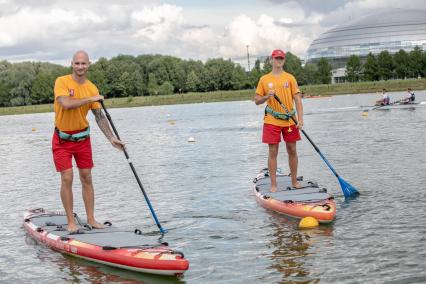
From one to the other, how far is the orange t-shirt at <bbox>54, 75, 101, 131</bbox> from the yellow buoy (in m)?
4.16

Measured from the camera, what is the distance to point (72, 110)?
913 cm

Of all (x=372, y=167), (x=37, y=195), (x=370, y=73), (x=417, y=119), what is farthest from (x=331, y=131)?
(x=370, y=73)

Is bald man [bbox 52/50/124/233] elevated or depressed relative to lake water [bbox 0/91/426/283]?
elevated

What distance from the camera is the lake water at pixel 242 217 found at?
322 inches

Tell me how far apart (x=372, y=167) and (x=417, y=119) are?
18019 mm

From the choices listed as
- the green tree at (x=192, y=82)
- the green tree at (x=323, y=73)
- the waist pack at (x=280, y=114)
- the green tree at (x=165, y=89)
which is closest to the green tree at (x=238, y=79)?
the green tree at (x=192, y=82)

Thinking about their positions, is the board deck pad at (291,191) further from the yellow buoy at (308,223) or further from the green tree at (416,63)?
the green tree at (416,63)

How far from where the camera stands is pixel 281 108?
38.4 feet

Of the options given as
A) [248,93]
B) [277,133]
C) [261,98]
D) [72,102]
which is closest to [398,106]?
[277,133]

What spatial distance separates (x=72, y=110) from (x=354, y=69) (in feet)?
426

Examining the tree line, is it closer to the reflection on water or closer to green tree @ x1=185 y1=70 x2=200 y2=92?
green tree @ x1=185 y1=70 x2=200 y2=92

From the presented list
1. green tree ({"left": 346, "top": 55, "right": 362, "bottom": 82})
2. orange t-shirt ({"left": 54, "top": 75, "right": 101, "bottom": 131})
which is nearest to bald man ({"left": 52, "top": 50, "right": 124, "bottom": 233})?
orange t-shirt ({"left": 54, "top": 75, "right": 101, "bottom": 131})

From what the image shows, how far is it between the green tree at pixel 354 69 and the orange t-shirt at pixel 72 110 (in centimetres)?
12874

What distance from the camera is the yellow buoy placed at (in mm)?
10273
